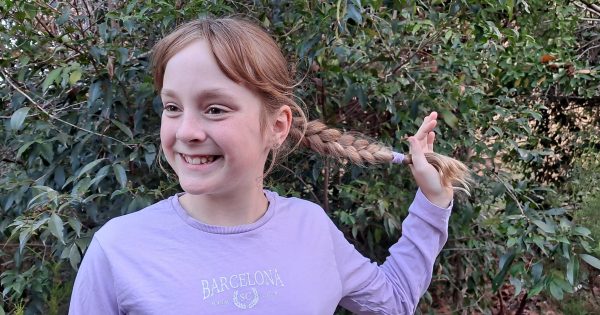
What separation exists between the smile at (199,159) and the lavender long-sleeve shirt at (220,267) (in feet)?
0.43

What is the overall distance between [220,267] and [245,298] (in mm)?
75

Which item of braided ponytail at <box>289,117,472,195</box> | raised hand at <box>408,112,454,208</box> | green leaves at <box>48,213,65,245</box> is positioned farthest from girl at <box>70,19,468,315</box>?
green leaves at <box>48,213,65,245</box>

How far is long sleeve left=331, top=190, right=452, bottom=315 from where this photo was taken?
5.05 ft

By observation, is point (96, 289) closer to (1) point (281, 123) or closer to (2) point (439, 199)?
(1) point (281, 123)

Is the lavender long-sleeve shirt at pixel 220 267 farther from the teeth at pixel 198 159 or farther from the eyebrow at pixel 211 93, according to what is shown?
the eyebrow at pixel 211 93

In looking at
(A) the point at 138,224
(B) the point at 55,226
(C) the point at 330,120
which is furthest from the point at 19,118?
(C) the point at 330,120

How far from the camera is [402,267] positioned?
5.24 feet

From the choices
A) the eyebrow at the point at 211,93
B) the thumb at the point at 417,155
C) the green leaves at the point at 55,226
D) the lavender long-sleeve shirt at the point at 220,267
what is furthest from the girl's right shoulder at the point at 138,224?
the thumb at the point at 417,155

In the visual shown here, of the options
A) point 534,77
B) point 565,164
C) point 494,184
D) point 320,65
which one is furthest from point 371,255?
point 565,164

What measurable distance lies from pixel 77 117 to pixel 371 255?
3.97 ft

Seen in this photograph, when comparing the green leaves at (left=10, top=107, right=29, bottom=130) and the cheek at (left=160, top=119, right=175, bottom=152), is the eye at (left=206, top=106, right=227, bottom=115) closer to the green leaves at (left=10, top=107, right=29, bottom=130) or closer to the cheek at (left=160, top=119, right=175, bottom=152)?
the cheek at (left=160, top=119, right=175, bottom=152)

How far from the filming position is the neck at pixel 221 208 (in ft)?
4.41

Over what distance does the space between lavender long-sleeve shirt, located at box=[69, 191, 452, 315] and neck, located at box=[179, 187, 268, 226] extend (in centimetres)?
2

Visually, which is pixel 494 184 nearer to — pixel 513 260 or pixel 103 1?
pixel 513 260
